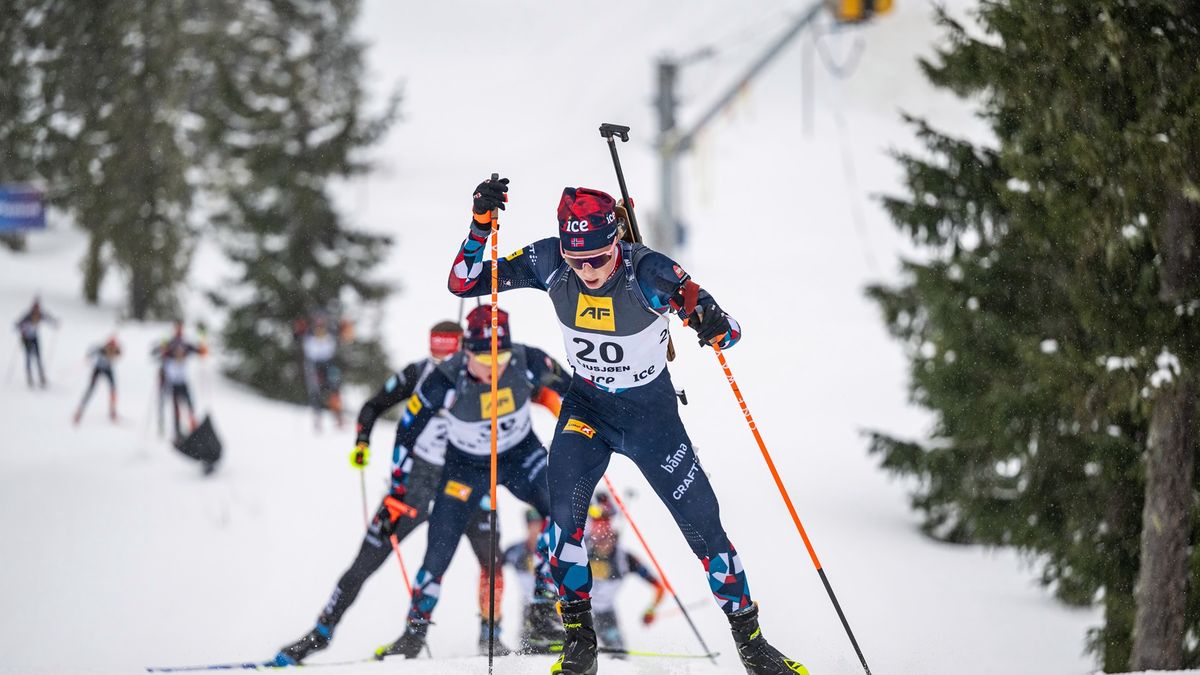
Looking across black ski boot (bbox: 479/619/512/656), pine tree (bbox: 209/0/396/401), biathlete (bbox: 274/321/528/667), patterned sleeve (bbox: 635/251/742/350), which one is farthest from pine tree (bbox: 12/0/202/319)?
patterned sleeve (bbox: 635/251/742/350)

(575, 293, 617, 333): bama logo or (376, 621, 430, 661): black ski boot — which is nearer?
(575, 293, 617, 333): bama logo

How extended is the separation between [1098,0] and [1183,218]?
6.53 ft

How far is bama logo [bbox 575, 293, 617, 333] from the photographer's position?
497 centimetres

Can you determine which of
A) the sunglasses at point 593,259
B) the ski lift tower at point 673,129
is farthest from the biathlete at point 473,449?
the ski lift tower at point 673,129

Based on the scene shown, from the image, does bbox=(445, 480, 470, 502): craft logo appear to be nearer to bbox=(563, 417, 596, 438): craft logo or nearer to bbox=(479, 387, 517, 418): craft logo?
bbox=(479, 387, 517, 418): craft logo

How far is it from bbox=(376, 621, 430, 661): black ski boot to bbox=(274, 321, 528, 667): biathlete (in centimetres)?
46

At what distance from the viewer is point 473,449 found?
7297mm

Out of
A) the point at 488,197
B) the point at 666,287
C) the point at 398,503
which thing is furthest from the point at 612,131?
the point at 398,503

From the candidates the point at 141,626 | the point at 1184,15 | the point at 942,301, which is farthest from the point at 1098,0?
the point at 141,626

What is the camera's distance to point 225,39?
3092cm

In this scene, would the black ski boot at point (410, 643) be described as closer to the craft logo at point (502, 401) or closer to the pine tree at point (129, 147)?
the craft logo at point (502, 401)

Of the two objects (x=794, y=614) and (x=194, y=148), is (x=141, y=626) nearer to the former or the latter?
(x=794, y=614)

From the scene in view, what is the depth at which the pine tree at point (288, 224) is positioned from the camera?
21938 mm

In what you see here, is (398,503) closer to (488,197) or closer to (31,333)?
(488,197)
